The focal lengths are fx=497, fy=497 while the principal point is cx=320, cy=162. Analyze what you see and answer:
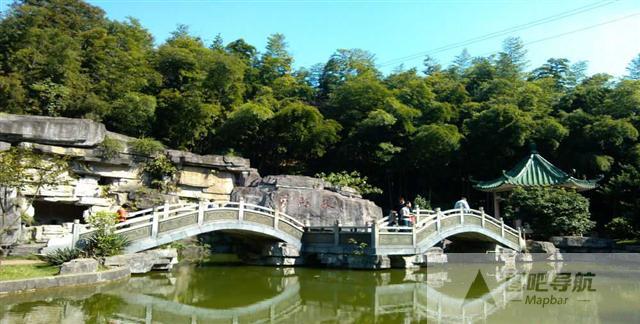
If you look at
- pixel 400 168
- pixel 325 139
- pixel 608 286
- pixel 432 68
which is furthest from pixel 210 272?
pixel 432 68

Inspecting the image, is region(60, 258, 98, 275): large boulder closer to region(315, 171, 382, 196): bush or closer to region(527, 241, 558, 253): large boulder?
region(315, 171, 382, 196): bush

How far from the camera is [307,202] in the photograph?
15.7 metres

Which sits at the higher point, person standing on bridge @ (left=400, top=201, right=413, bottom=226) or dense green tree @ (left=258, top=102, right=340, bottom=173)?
dense green tree @ (left=258, top=102, right=340, bottom=173)

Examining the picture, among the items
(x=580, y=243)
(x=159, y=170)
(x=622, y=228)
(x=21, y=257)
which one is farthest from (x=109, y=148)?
(x=622, y=228)

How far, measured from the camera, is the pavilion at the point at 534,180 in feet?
59.0

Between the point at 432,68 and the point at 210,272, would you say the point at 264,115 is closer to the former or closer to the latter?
the point at 210,272

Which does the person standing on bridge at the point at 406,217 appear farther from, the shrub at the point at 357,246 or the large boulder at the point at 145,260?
the large boulder at the point at 145,260

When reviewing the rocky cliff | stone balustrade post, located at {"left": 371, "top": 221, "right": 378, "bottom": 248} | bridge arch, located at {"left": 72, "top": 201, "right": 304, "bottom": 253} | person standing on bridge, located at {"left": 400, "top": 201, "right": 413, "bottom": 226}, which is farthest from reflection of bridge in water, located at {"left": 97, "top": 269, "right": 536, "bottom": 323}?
the rocky cliff

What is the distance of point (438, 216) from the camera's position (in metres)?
12.8

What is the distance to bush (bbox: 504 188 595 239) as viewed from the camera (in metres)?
16.3

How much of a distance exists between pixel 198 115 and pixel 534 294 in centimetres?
1369

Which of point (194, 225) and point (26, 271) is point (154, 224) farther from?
point (26, 271)

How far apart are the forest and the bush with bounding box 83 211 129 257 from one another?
786cm

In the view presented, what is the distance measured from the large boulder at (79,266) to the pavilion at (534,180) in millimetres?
14309
